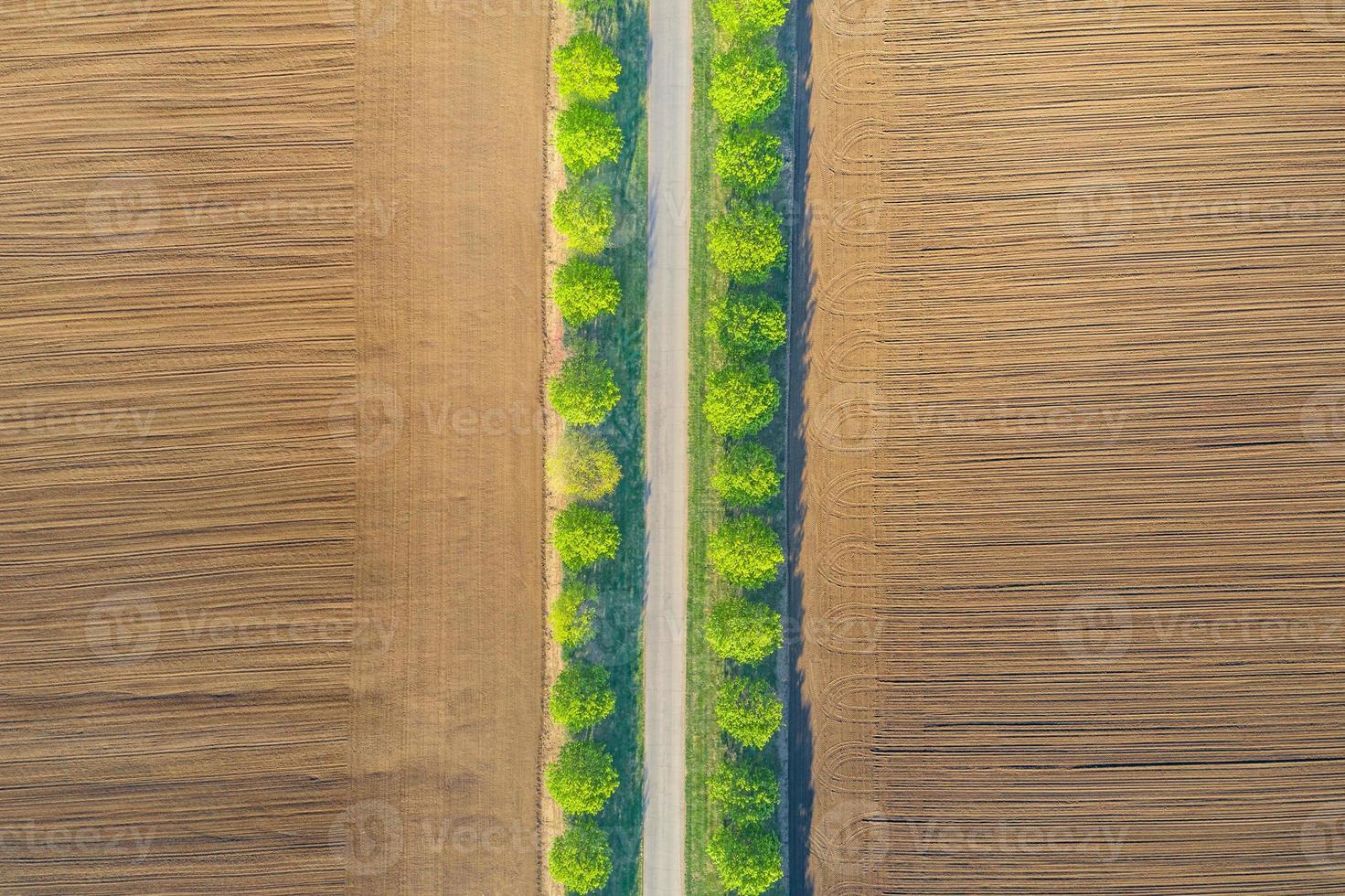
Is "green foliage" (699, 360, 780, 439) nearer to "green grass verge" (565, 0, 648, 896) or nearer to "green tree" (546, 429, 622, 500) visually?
"green grass verge" (565, 0, 648, 896)

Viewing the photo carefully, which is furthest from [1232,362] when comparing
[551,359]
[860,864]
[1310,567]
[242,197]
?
[242,197]

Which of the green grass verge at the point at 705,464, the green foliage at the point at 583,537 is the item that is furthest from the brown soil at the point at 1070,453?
the green foliage at the point at 583,537

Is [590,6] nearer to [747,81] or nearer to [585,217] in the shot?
[747,81]

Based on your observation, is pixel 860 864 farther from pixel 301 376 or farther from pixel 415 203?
pixel 415 203

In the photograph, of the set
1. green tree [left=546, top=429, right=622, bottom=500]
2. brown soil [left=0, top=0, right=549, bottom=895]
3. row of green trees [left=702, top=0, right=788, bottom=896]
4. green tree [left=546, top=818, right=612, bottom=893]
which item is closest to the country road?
row of green trees [left=702, top=0, right=788, bottom=896]

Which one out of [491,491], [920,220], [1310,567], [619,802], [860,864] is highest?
[920,220]

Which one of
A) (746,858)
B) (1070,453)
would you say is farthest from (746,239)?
(746,858)
